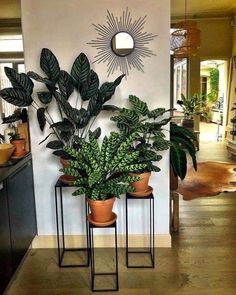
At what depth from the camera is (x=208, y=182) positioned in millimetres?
5195

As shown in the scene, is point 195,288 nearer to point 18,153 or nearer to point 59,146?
→ point 59,146

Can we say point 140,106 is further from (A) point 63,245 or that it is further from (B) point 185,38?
(B) point 185,38

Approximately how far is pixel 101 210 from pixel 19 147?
3.19ft

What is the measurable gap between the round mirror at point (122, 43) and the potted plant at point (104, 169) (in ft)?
2.82

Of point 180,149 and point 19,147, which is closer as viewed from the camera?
point 19,147

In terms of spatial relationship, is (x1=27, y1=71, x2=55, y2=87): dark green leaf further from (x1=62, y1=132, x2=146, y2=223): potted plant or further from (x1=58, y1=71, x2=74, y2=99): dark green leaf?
(x1=62, y1=132, x2=146, y2=223): potted plant

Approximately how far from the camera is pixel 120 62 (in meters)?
2.80

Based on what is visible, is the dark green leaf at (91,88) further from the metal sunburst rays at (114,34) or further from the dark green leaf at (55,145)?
the dark green leaf at (55,145)

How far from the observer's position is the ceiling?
24.2ft

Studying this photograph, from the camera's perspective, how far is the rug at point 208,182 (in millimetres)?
4758

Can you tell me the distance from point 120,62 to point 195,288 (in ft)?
6.33

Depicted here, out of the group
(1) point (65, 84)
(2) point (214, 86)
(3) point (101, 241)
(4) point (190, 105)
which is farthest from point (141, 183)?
(2) point (214, 86)

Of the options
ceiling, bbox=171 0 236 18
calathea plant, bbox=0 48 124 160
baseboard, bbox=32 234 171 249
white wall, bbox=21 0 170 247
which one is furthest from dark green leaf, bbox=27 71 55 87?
ceiling, bbox=171 0 236 18

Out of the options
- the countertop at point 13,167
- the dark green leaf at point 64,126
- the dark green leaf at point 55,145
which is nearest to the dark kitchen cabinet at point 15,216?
the countertop at point 13,167
